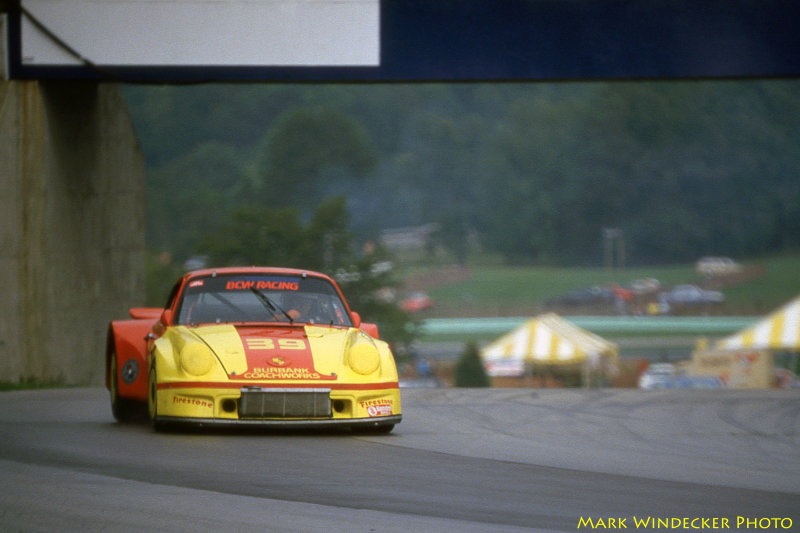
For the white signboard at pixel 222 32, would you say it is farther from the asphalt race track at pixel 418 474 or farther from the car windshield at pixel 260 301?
the car windshield at pixel 260 301

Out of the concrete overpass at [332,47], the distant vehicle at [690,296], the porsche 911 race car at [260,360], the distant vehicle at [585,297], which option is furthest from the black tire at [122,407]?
the distant vehicle at [690,296]

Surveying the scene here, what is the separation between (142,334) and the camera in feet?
31.5

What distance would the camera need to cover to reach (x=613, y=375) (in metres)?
48.9

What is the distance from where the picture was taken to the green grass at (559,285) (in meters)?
97.1

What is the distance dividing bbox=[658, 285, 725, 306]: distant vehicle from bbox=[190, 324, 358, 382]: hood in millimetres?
91144

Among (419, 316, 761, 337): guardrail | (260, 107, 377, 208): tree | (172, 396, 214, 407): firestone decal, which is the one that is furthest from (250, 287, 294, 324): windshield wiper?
(260, 107, 377, 208): tree

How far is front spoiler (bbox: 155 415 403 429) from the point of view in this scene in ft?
25.9

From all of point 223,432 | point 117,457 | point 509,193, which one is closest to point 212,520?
point 117,457

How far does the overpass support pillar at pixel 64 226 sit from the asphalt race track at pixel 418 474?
13.7 feet

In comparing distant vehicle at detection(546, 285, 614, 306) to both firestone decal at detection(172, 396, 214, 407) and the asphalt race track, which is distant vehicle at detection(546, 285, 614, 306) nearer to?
the asphalt race track

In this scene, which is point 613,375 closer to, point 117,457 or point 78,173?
point 78,173

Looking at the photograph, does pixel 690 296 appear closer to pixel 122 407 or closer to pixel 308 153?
pixel 308 153

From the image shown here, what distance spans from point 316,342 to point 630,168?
4298 inches

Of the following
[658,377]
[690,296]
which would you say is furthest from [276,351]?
[690,296]
